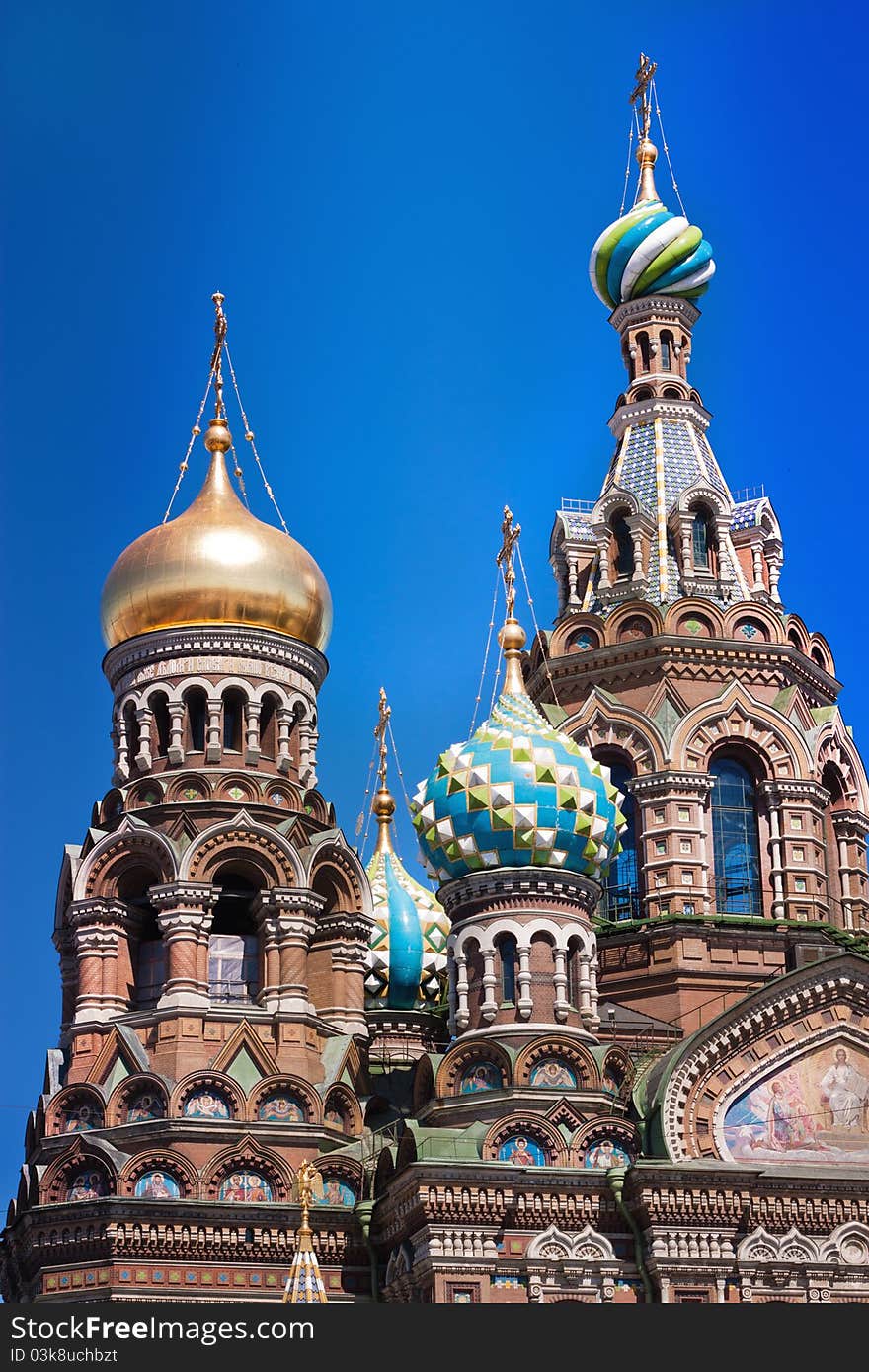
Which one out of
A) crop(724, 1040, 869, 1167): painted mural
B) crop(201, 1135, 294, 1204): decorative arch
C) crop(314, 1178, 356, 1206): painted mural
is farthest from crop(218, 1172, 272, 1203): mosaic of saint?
crop(724, 1040, 869, 1167): painted mural

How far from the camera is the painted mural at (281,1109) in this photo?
23.1m

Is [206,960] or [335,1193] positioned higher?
[206,960]

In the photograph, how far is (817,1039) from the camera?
902 inches

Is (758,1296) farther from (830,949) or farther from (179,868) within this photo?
(179,868)

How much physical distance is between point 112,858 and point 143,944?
3.57 ft

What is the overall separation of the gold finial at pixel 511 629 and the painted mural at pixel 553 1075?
13.4 feet

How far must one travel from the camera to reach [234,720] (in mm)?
25547

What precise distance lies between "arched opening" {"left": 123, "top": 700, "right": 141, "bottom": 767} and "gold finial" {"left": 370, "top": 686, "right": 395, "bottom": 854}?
4864 millimetres

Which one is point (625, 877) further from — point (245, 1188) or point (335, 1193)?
point (245, 1188)

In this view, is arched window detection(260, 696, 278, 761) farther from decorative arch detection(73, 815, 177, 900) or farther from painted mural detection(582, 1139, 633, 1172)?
painted mural detection(582, 1139, 633, 1172)

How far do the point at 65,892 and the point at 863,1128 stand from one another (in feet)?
27.8

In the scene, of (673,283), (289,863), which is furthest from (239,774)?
(673,283)

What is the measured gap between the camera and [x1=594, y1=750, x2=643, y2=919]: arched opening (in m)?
26.1

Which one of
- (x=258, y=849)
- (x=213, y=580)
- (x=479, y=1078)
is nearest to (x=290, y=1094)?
(x=479, y=1078)
